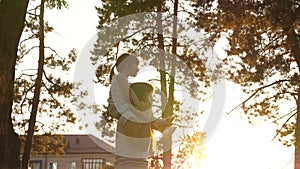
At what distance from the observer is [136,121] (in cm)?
470

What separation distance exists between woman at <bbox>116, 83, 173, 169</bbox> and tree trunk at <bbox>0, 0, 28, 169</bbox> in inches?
198

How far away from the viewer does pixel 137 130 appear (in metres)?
4.75

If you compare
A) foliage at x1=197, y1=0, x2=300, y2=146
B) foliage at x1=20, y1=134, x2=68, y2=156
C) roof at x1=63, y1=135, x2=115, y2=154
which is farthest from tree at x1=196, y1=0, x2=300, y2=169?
roof at x1=63, y1=135, x2=115, y2=154

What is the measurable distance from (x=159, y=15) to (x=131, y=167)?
66.8ft

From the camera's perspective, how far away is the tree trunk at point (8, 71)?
9.46 meters

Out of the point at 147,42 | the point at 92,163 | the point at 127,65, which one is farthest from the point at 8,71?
the point at 92,163

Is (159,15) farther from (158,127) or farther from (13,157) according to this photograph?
(158,127)

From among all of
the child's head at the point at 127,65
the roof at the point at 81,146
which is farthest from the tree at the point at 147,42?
the roof at the point at 81,146

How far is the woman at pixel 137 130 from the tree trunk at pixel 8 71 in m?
5.04

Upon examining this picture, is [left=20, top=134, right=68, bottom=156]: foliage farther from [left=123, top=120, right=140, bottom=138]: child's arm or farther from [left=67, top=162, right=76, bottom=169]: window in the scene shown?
[left=67, top=162, right=76, bottom=169]: window

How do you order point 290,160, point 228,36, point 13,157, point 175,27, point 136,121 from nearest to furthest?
1. point 136,121
2. point 13,157
3. point 228,36
4. point 290,160
5. point 175,27

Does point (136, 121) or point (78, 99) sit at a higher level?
point (78, 99)

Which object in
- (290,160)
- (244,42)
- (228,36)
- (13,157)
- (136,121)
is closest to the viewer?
(136,121)

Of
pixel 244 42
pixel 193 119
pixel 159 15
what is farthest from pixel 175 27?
pixel 244 42
